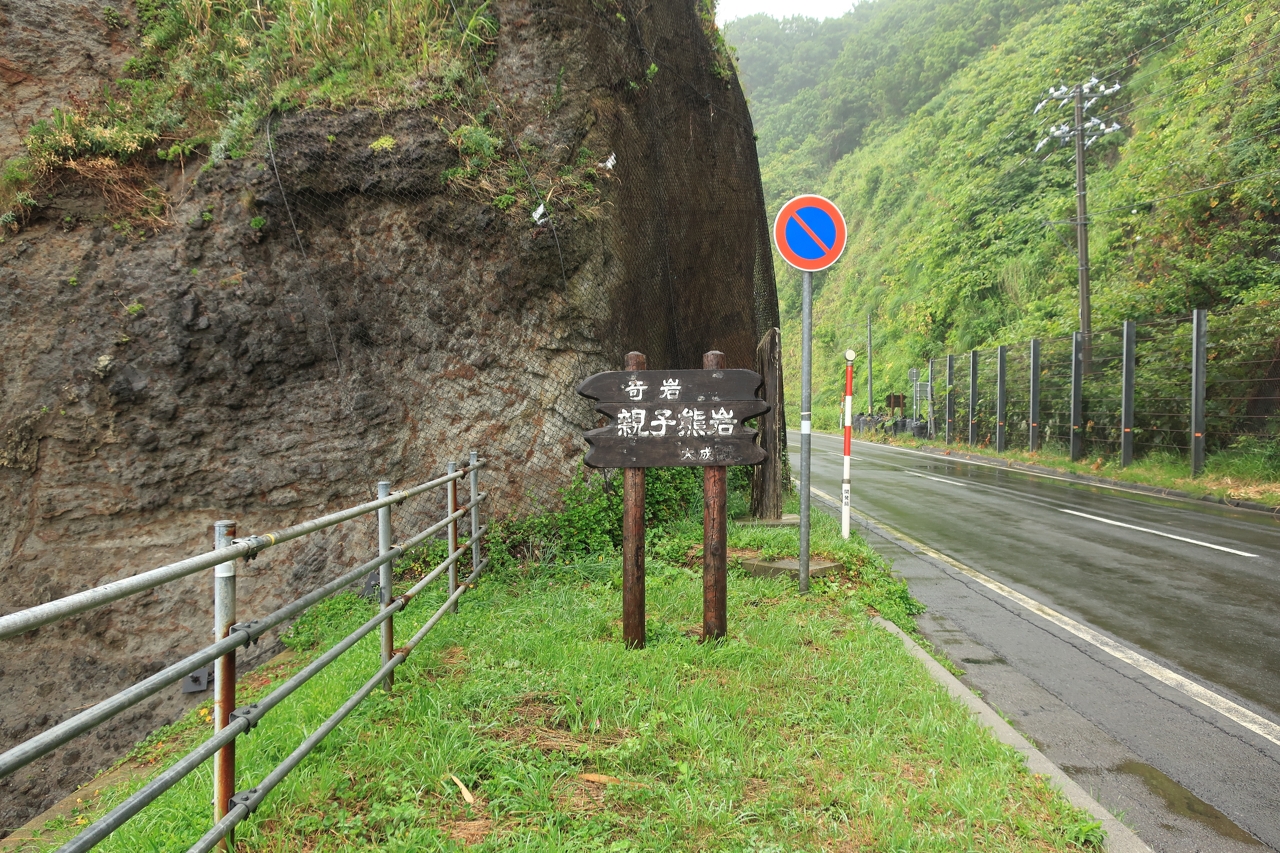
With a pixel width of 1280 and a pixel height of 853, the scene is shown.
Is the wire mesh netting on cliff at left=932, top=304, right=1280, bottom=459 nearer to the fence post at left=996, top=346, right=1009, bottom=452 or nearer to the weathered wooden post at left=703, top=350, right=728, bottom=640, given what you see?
the fence post at left=996, top=346, right=1009, bottom=452

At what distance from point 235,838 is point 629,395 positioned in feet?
9.71

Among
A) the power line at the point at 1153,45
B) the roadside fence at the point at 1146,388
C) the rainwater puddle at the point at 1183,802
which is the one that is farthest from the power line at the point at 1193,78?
the rainwater puddle at the point at 1183,802

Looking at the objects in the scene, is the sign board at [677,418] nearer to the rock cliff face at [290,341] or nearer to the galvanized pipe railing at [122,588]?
Result: the galvanized pipe railing at [122,588]

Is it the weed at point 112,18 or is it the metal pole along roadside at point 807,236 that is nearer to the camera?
the metal pole along roadside at point 807,236

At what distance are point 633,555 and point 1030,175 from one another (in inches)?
1288

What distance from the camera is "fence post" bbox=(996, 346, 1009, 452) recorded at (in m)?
20.8

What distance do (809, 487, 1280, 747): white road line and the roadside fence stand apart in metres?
10.3

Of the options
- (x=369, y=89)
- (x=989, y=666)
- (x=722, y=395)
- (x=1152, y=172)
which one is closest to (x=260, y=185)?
(x=369, y=89)

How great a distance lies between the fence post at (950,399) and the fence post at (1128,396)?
9.49 metres

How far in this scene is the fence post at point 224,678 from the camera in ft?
7.43

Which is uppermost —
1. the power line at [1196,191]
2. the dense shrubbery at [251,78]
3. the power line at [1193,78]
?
the power line at [1193,78]

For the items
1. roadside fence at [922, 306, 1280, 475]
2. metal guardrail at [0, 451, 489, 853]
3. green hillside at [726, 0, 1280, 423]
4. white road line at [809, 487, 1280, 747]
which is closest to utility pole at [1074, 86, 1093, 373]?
roadside fence at [922, 306, 1280, 475]

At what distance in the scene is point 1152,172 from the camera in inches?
776

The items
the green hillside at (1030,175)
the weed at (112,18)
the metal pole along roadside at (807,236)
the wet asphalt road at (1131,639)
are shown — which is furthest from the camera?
the green hillside at (1030,175)
